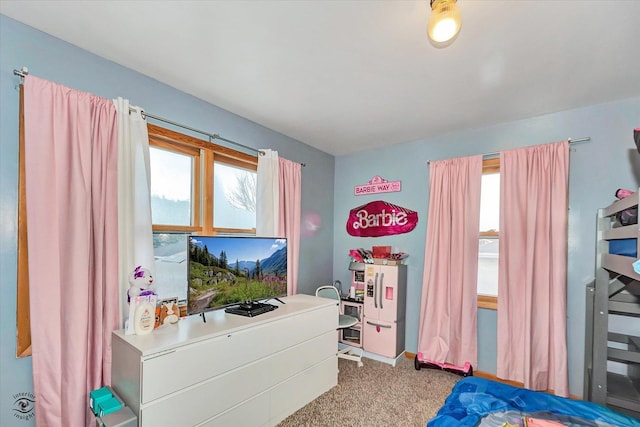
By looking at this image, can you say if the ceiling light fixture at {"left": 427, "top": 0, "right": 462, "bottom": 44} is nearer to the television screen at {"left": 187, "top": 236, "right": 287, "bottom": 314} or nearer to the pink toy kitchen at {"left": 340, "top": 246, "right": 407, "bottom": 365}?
the television screen at {"left": 187, "top": 236, "right": 287, "bottom": 314}

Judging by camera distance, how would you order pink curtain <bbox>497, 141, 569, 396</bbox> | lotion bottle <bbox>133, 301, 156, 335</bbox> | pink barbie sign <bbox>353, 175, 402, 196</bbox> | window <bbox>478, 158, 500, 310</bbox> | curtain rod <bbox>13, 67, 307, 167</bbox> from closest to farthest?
1. curtain rod <bbox>13, 67, 307, 167</bbox>
2. lotion bottle <bbox>133, 301, 156, 335</bbox>
3. pink curtain <bbox>497, 141, 569, 396</bbox>
4. window <bbox>478, 158, 500, 310</bbox>
5. pink barbie sign <bbox>353, 175, 402, 196</bbox>

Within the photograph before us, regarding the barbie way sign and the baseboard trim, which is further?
the barbie way sign

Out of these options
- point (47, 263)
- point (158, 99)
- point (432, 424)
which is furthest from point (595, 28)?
point (47, 263)

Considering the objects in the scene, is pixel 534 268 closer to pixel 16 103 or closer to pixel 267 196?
pixel 267 196

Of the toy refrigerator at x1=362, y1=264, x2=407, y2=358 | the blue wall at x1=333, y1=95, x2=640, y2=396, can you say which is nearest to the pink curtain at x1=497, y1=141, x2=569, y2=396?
the blue wall at x1=333, y1=95, x2=640, y2=396

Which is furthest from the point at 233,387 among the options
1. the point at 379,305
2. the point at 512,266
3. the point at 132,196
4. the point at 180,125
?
the point at 512,266

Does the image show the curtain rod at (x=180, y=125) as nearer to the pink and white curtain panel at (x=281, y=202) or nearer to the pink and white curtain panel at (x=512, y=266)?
the pink and white curtain panel at (x=281, y=202)

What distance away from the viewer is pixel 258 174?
10.00 ft

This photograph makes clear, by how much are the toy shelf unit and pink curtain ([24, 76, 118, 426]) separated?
3.16m

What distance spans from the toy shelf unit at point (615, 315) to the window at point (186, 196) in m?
2.95

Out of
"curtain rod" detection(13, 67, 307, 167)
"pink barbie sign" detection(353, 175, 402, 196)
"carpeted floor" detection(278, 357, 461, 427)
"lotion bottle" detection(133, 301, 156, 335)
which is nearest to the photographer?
"curtain rod" detection(13, 67, 307, 167)

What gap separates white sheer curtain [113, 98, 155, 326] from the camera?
1.99 meters

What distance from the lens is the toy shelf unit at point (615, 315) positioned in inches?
73.4

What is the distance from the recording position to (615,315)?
8.04 ft
